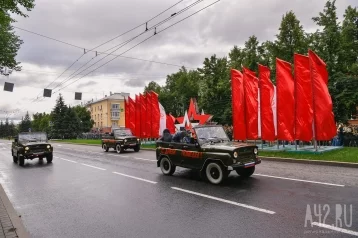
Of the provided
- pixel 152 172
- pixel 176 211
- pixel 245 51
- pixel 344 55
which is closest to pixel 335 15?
pixel 344 55

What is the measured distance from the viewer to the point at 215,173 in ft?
31.2

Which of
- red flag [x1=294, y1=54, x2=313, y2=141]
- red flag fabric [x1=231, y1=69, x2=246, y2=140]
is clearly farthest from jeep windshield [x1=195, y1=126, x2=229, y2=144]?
red flag fabric [x1=231, y1=69, x2=246, y2=140]

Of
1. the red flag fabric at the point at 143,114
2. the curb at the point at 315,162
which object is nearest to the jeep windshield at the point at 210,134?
the curb at the point at 315,162

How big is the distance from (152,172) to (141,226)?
6.63 m

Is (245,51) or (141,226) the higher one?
(245,51)

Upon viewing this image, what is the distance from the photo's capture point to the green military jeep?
9.15 meters

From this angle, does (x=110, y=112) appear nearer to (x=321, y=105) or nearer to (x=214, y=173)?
(x=321, y=105)

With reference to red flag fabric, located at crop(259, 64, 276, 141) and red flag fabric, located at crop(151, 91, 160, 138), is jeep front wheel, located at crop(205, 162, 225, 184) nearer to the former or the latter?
red flag fabric, located at crop(259, 64, 276, 141)

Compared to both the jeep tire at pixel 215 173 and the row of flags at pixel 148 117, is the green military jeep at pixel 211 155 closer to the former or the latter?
the jeep tire at pixel 215 173

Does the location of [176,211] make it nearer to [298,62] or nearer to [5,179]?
[5,179]

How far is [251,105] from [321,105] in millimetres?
4270

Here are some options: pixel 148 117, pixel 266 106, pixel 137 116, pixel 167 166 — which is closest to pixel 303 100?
pixel 266 106

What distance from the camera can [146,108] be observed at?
29188 mm

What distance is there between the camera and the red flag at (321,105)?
15625 millimetres
